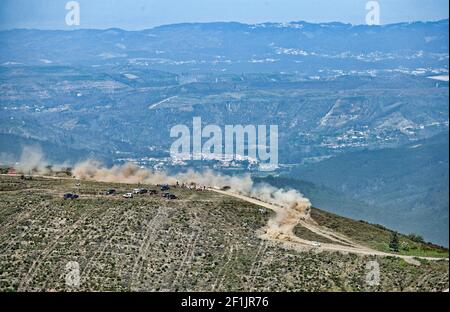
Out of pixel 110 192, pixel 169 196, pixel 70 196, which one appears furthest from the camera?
pixel 110 192

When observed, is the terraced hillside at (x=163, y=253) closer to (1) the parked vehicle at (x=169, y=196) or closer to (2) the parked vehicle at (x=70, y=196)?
(2) the parked vehicle at (x=70, y=196)

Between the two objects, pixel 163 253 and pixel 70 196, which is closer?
pixel 163 253

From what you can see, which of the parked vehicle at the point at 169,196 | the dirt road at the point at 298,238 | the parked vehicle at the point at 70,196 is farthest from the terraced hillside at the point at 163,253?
the parked vehicle at the point at 169,196

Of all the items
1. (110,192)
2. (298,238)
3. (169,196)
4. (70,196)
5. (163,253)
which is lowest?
(298,238)

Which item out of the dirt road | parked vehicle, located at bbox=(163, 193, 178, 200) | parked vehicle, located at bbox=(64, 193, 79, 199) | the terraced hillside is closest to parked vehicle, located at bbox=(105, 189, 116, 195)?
the terraced hillside

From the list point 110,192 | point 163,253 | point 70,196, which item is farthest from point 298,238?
point 70,196

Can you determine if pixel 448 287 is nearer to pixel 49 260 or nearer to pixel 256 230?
pixel 256 230

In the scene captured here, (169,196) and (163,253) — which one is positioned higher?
(169,196)

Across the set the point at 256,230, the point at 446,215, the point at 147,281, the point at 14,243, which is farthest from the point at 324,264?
the point at 446,215

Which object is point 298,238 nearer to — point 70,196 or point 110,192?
point 110,192
